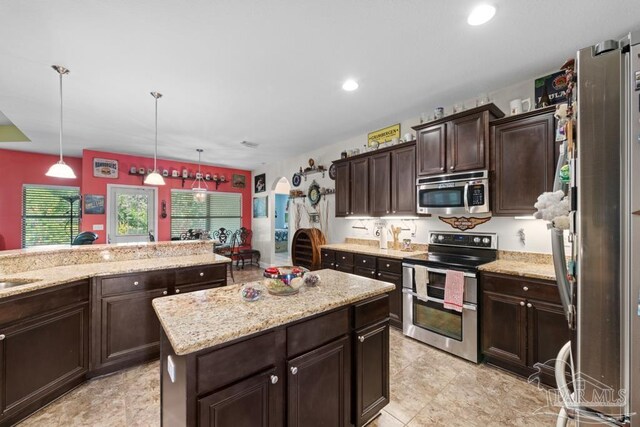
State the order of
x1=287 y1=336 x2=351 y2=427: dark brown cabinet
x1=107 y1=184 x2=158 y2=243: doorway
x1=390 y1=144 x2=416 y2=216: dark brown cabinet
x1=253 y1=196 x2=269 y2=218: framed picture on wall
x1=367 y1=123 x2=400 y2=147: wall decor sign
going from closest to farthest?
x1=287 y1=336 x2=351 y2=427: dark brown cabinet < x1=390 y1=144 x2=416 y2=216: dark brown cabinet < x1=367 y1=123 x2=400 y2=147: wall decor sign < x1=107 y1=184 x2=158 y2=243: doorway < x1=253 y1=196 x2=269 y2=218: framed picture on wall

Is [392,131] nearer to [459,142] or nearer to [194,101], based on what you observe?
[459,142]

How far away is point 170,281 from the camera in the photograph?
8.58 feet

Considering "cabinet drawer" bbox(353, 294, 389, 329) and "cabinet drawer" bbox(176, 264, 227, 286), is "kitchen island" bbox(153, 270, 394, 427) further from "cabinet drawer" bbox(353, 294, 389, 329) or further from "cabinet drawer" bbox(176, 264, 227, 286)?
"cabinet drawer" bbox(176, 264, 227, 286)

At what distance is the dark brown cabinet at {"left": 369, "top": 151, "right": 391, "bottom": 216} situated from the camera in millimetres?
3668

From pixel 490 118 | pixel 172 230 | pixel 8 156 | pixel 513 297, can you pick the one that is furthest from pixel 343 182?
pixel 8 156

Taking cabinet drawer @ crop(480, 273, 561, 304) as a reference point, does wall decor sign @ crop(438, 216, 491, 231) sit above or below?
above

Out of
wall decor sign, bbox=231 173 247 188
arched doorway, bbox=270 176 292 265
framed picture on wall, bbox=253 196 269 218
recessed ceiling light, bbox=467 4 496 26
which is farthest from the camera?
wall decor sign, bbox=231 173 247 188

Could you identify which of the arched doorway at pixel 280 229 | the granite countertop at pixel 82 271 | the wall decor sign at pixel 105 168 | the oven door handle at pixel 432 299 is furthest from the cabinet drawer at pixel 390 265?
the wall decor sign at pixel 105 168

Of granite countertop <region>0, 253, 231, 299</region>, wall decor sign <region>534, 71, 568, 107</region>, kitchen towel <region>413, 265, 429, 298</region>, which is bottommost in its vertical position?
kitchen towel <region>413, 265, 429, 298</region>

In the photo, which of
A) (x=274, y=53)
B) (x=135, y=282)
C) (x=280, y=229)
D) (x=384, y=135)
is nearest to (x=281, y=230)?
(x=280, y=229)

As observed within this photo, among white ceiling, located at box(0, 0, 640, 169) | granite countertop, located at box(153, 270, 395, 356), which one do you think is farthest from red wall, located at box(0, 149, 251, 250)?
granite countertop, located at box(153, 270, 395, 356)

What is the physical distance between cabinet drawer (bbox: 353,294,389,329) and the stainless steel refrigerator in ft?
3.20

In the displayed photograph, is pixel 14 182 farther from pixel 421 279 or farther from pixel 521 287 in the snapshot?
pixel 521 287

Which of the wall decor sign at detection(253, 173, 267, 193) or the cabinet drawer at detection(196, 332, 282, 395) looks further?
the wall decor sign at detection(253, 173, 267, 193)
